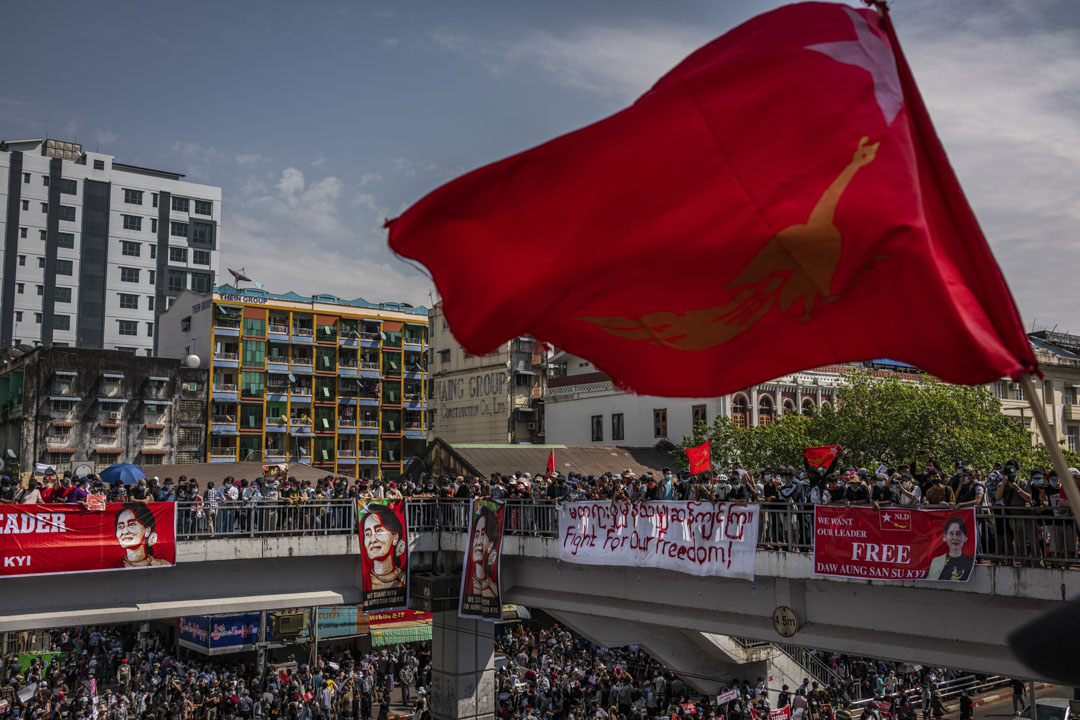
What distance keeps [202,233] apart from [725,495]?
96421mm

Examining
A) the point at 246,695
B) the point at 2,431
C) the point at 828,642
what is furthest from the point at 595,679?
the point at 2,431

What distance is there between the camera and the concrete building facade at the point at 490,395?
80.6 m

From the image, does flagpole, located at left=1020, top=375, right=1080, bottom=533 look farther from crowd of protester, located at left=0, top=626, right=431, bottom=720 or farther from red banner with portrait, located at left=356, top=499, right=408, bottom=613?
crowd of protester, located at left=0, top=626, right=431, bottom=720

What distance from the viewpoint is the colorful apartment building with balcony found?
77.4m

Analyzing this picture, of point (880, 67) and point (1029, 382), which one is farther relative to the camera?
point (880, 67)

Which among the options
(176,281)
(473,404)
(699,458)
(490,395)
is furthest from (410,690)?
(176,281)

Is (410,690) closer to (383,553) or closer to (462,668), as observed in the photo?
(462,668)

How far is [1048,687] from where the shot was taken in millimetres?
39625

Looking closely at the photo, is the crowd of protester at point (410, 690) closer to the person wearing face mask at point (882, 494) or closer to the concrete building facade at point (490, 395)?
the person wearing face mask at point (882, 494)

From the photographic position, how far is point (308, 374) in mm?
81375

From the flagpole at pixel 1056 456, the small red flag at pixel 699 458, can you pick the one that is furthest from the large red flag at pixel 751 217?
the small red flag at pixel 699 458

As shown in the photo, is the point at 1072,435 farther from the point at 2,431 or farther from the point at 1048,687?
the point at 2,431

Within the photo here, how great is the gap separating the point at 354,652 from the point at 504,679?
1173cm

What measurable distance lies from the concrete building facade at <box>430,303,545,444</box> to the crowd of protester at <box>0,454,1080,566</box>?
1802 inches
